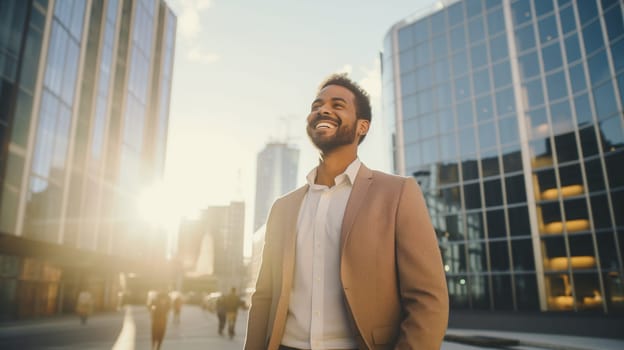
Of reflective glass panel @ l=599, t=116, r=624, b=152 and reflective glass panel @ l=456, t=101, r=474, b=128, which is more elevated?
reflective glass panel @ l=456, t=101, r=474, b=128

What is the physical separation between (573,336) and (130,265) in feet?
98.3

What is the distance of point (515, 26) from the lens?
2636 cm

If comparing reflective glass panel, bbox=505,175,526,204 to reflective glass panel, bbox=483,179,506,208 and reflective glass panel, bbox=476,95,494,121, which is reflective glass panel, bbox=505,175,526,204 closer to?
reflective glass panel, bbox=483,179,506,208

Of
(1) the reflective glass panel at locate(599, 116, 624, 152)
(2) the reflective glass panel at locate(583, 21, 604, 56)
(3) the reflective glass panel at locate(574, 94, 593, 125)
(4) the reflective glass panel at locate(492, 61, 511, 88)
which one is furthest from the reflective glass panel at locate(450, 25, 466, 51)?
(1) the reflective glass panel at locate(599, 116, 624, 152)

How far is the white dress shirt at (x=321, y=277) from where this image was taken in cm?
190

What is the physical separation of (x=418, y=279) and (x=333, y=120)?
35.0 inches

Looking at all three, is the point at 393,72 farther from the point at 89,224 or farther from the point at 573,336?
the point at 89,224

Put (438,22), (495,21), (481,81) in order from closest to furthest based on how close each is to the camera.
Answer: (495,21), (481,81), (438,22)

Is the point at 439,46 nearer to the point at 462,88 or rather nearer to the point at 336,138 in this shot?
the point at 462,88

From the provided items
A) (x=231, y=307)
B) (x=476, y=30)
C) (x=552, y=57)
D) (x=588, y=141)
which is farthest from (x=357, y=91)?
(x=476, y=30)

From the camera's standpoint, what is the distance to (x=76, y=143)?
28.9 meters

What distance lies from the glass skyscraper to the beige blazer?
76.2 ft

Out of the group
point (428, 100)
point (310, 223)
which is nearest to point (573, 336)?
point (428, 100)

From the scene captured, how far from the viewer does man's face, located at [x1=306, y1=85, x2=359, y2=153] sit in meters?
2.21
